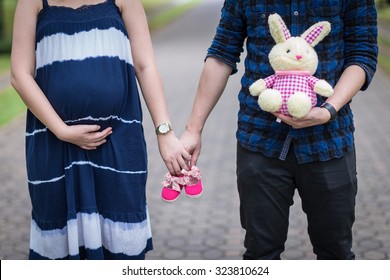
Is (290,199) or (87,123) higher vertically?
(87,123)

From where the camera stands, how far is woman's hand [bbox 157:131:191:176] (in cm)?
280

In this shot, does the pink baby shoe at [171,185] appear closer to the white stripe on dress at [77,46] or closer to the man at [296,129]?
the man at [296,129]

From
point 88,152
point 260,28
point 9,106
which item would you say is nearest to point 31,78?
point 88,152

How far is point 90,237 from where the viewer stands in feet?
9.16

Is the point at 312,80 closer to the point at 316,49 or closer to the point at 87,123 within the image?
the point at 316,49

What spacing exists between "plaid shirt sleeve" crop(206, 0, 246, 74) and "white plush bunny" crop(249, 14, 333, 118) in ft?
0.79

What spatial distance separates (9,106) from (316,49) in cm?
933

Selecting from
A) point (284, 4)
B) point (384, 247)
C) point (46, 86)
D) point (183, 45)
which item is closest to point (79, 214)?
point (46, 86)

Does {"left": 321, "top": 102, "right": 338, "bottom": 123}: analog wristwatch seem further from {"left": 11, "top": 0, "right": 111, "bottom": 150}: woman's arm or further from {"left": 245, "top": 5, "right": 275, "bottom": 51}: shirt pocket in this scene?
{"left": 11, "top": 0, "right": 111, "bottom": 150}: woman's arm

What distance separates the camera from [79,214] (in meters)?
2.81

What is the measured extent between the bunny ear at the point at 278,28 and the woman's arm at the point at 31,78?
2.65 ft

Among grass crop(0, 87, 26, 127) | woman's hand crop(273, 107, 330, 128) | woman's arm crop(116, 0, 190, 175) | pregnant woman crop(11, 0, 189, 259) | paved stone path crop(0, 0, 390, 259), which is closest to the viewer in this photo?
woman's hand crop(273, 107, 330, 128)

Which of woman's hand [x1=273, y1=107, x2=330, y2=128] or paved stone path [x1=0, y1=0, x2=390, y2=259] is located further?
paved stone path [x1=0, y1=0, x2=390, y2=259]

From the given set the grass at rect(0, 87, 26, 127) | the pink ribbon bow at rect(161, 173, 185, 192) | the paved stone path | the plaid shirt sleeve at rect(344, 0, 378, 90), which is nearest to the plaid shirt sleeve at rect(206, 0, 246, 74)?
the plaid shirt sleeve at rect(344, 0, 378, 90)
